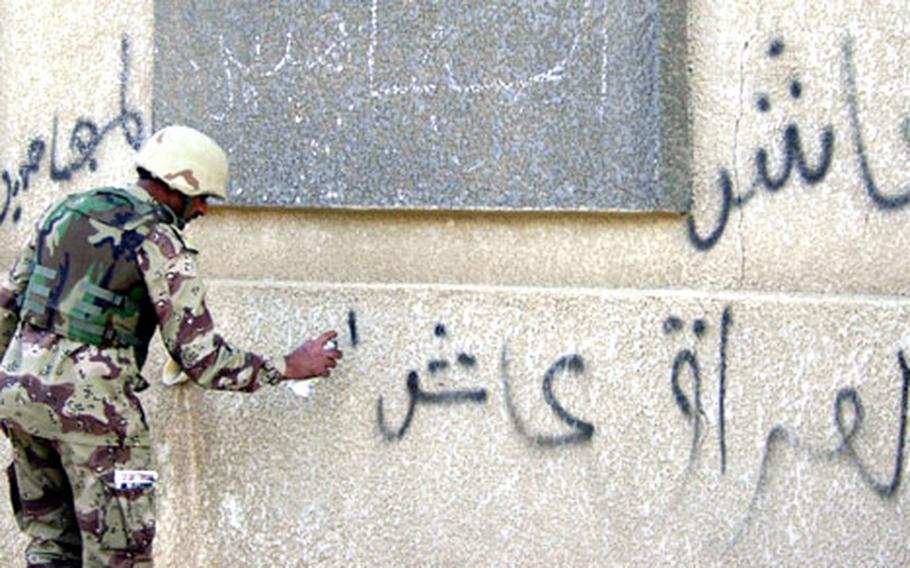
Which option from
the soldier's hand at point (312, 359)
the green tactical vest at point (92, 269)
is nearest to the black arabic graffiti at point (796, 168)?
the soldier's hand at point (312, 359)

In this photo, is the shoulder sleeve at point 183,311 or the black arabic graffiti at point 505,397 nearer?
the shoulder sleeve at point 183,311

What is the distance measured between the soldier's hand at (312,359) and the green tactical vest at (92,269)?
0.46m

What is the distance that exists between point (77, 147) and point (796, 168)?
245 cm

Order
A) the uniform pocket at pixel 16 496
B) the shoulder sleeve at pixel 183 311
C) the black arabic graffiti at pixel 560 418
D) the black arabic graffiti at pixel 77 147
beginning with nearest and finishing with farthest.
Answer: the shoulder sleeve at pixel 183 311 → the uniform pocket at pixel 16 496 → the black arabic graffiti at pixel 560 418 → the black arabic graffiti at pixel 77 147

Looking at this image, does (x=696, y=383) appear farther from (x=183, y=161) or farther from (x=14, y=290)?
(x=14, y=290)

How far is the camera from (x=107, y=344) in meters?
3.35

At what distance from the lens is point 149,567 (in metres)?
3.51

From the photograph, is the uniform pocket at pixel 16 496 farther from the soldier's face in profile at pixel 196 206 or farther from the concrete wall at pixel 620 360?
the soldier's face in profile at pixel 196 206

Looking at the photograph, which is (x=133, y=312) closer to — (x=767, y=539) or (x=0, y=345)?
(x=0, y=345)

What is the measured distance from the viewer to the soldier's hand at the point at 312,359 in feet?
11.7

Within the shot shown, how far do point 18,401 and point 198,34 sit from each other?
1413mm

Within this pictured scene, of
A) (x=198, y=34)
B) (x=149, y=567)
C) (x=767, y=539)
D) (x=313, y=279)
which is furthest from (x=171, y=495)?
(x=767, y=539)

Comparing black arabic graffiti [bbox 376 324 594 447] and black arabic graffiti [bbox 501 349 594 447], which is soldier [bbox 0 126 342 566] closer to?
black arabic graffiti [bbox 376 324 594 447]

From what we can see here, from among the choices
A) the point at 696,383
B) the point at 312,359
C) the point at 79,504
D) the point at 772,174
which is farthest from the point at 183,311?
the point at 772,174
